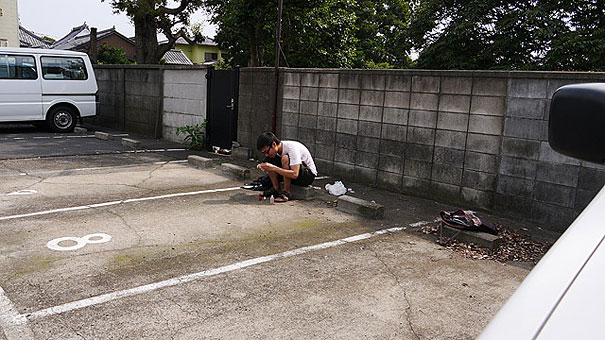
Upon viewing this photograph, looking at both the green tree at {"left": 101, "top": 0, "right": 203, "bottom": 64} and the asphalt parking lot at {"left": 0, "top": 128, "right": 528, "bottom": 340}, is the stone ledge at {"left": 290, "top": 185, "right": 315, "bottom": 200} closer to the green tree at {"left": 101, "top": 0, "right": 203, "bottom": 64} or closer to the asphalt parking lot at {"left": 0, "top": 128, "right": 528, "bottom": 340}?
the asphalt parking lot at {"left": 0, "top": 128, "right": 528, "bottom": 340}

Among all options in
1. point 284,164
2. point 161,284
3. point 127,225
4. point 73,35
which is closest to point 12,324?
point 161,284

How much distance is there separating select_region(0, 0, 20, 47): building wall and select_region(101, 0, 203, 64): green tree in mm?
10074

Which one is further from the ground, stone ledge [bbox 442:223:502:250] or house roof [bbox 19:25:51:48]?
house roof [bbox 19:25:51:48]

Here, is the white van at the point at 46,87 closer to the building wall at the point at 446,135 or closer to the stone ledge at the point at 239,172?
the building wall at the point at 446,135

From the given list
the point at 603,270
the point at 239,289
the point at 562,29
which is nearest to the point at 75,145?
the point at 239,289

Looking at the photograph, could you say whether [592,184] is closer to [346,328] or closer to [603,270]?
Result: [346,328]

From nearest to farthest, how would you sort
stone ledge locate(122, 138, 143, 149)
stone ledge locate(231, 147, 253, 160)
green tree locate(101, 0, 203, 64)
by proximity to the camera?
stone ledge locate(231, 147, 253, 160) < stone ledge locate(122, 138, 143, 149) < green tree locate(101, 0, 203, 64)

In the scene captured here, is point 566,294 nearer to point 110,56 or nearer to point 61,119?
point 61,119

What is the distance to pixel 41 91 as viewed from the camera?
1152cm

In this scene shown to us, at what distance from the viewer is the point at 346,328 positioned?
3143 millimetres

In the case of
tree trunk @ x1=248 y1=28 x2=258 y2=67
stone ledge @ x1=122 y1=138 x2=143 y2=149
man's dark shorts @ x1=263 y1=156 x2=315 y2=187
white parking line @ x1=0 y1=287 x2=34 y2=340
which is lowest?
white parking line @ x1=0 y1=287 x2=34 y2=340

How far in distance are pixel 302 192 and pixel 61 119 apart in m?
8.43

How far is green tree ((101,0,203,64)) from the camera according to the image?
18.6m

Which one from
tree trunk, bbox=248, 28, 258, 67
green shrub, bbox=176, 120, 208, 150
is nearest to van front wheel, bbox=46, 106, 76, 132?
green shrub, bbox=176, 120, 208, 150
